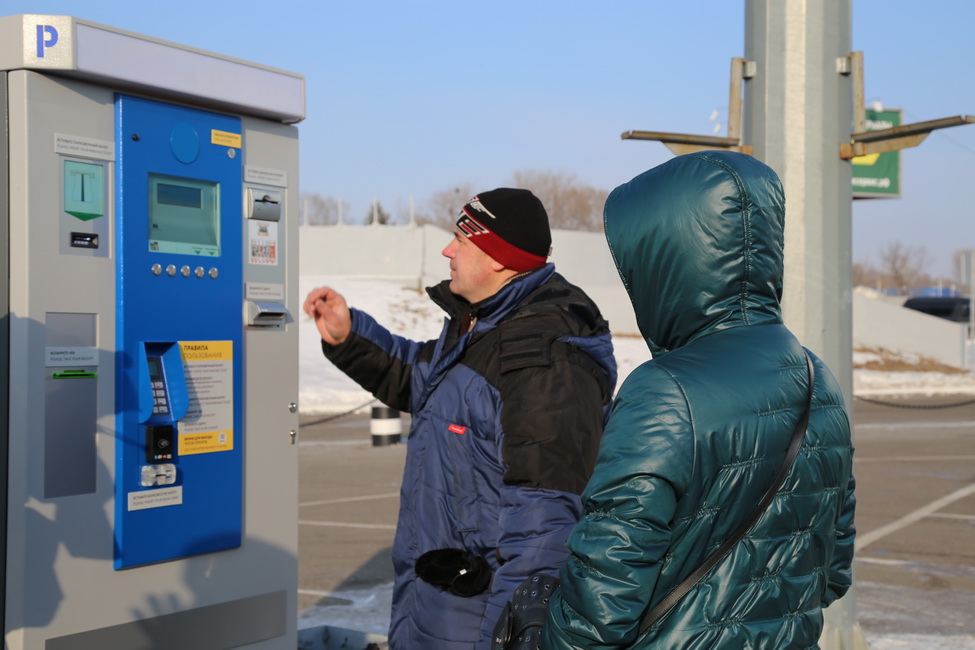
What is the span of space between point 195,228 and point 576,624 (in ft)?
8.96

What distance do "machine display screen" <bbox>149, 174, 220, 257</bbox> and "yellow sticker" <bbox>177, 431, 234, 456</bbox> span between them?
714 mm

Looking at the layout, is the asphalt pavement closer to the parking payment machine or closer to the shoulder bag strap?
the parking payment machine

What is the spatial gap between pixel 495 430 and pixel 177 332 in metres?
1.56

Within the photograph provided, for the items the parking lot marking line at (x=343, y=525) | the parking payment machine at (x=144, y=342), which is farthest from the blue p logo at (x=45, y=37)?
the parking lot marking line at (x=343, y=525)

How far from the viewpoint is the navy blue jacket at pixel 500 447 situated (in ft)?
9.13

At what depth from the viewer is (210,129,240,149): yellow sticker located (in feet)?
13.5

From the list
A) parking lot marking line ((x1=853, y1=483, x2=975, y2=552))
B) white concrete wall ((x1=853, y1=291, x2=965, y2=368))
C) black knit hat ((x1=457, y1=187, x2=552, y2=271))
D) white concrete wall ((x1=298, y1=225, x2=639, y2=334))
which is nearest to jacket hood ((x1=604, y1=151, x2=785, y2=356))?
black knit hat ((x1=457, y1=187, x2=552, y2=271))

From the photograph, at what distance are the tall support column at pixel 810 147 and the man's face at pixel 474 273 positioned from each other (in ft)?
6.07

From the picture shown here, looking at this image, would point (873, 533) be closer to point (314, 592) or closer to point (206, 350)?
point (314, 592)

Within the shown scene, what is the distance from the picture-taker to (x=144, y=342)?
3.82 m

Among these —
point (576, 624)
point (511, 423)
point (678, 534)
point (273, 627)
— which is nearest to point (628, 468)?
point (678, 534)

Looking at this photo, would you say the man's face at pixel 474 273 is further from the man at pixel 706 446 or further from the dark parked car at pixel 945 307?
the dark parked car at pixel 945 307

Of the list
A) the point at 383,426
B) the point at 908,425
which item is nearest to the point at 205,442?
the point at 383,426

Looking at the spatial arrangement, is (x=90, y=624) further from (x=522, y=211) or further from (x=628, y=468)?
(x=628, y=468)
